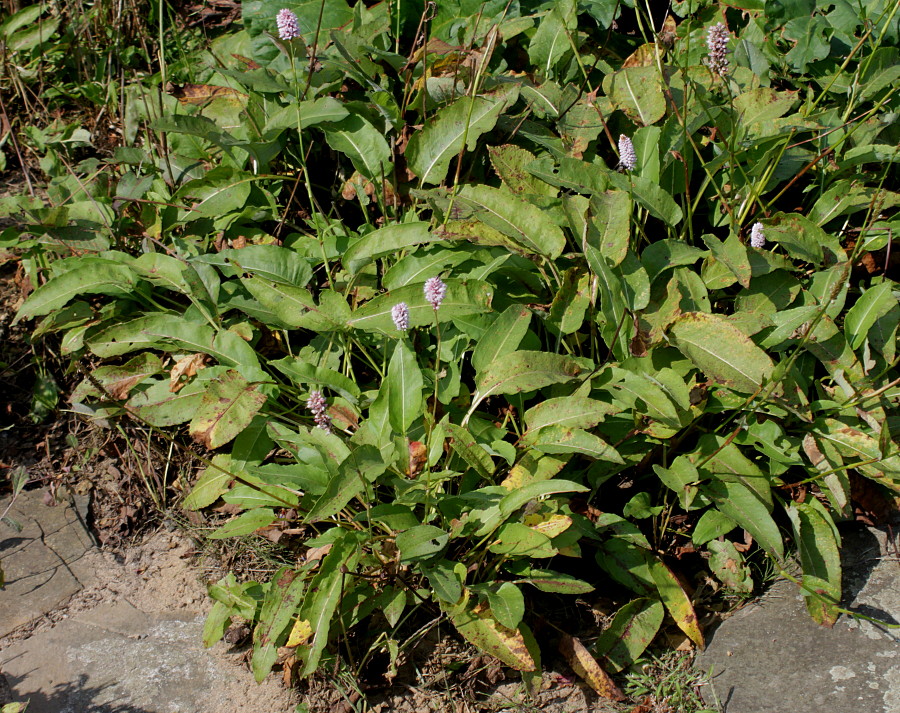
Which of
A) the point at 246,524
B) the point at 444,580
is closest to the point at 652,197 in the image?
the point at 444,580

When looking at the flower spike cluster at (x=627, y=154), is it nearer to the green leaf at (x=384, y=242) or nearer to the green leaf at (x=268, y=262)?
the green leaf at (x=384, y=242)

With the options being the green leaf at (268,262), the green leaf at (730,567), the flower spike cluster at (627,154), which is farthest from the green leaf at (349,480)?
the flower spike cluster at (627,154)

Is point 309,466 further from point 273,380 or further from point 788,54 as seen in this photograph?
point 788,54

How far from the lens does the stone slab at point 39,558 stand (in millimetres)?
2244

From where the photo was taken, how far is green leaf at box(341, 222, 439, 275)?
2330 millimetres

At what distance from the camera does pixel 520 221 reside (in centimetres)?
226

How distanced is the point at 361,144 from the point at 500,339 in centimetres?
89

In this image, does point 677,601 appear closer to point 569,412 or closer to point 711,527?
point 711,527

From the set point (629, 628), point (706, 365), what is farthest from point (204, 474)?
point (706, 365)

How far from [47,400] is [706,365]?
82.6 inches

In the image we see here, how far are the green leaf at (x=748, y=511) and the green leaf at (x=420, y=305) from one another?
0.77m

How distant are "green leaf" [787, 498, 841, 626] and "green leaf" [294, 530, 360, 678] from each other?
112 cm

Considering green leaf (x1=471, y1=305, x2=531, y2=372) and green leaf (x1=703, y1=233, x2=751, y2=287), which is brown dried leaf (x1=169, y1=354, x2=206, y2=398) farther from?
green leaf (x1=703, y1=233, x2=751, y2=287)

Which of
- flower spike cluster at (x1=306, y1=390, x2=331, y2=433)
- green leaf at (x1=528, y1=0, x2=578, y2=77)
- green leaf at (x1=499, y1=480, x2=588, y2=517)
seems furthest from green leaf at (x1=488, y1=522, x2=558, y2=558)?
green leaf at (x1=528, y1=0, x2=578, y2=77)
